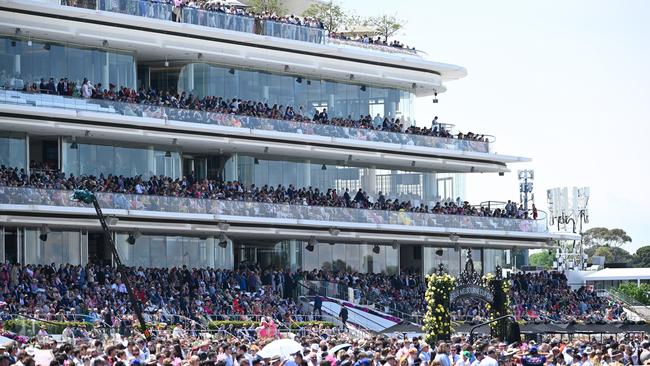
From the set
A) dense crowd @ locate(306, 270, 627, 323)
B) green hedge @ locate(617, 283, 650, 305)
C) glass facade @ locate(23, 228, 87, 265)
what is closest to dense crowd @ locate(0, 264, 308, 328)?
glass facade @ locate(23, 228, 87, 265)

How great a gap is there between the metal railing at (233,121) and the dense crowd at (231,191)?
2.55 m

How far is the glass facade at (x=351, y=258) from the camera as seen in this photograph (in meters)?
68.6

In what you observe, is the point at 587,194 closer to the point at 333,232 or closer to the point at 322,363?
the point at 333,232

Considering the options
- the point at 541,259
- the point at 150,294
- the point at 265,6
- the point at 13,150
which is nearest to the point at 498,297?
the point at 150,294

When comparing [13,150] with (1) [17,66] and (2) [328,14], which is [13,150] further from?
(2) [328,14]

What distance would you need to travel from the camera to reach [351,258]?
70438 millimetres

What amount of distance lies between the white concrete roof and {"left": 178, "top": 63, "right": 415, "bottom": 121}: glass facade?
19866mm

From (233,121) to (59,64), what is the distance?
8102 mm

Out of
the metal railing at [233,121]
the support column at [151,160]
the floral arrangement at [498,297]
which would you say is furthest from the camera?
the support column at [151,160]

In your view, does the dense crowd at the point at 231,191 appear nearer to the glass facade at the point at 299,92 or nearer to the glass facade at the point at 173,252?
the glass facade at the point at 173,252

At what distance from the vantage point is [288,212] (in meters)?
65.4

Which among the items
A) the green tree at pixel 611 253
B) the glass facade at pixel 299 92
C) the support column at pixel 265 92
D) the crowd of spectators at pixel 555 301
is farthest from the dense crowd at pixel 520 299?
the green tree at pixel 611 253

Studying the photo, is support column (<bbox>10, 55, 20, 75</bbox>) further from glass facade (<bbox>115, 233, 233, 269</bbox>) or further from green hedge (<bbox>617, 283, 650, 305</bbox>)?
green hedge (<bbox>617, 283, 650, 305</bbox>)

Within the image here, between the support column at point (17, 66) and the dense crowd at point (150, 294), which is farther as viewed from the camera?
the support column at point (17, 66)
